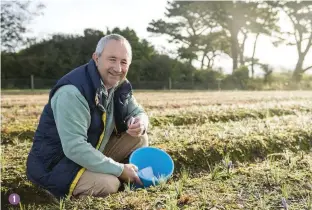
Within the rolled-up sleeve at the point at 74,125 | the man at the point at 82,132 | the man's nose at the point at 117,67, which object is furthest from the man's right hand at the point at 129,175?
the man's nose at the point at 117,67

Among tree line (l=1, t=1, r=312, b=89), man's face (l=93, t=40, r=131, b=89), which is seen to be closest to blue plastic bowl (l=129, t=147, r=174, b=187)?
man's face (l=93, t=40, r=131, b=89)

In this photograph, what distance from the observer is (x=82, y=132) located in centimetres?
298

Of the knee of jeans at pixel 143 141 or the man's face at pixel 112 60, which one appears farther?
the knee of jeans at pixel 143 141

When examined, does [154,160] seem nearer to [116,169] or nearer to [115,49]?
[116,169]

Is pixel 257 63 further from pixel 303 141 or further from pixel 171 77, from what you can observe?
pixel 303 141

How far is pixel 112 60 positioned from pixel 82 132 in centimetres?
67

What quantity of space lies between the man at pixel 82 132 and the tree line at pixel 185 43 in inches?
882

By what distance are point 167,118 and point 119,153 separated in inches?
123

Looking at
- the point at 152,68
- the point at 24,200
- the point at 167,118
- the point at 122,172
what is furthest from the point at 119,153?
the point at 152,68

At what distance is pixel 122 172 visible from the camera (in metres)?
3.15

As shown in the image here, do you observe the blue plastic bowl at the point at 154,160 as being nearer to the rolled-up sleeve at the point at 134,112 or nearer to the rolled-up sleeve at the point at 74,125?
the rolled-up sleeve at the point at 134,112

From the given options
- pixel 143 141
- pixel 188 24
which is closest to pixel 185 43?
pixel 188 24

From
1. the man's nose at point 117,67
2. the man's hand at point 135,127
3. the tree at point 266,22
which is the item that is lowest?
the man's hand at point 135,127

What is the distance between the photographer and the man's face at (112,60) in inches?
126
